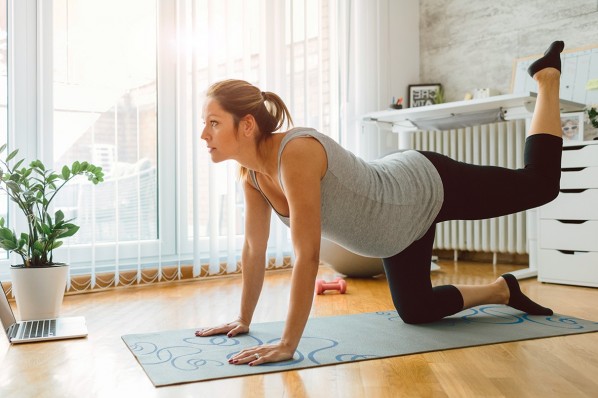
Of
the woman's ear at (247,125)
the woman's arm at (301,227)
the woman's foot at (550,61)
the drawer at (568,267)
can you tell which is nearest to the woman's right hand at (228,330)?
the woman's arm at (301,227)

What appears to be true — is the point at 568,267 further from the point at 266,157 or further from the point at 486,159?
the point at 266,157

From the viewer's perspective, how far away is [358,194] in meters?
1.72

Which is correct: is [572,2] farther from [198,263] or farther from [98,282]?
[98,282]

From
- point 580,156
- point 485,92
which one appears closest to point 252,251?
point 580,156

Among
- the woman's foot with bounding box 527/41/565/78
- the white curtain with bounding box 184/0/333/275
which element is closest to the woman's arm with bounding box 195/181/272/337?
the woman's foot with bounding box 527/41/565/78

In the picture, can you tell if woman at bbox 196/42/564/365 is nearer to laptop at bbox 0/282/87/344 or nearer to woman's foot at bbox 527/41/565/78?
woman's foot at bbox 527/41/565/78

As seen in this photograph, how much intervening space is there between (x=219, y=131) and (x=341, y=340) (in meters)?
0.73

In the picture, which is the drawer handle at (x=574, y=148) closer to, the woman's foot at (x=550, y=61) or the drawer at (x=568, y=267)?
the drawer at (x=568, y=267)

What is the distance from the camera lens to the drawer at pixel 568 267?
286 cm

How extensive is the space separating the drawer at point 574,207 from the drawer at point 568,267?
175 mm

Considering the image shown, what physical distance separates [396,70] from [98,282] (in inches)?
96.7

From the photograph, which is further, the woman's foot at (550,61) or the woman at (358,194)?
the woman's foot at (550,61)

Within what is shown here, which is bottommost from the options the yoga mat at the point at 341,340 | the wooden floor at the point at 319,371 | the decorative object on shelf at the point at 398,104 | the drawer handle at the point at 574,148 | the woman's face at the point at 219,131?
the wooden floor at the point at 319,371

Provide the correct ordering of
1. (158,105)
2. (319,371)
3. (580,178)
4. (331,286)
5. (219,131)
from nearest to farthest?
(319,371), (219,131), (331,286), (580,178), (158,105)
